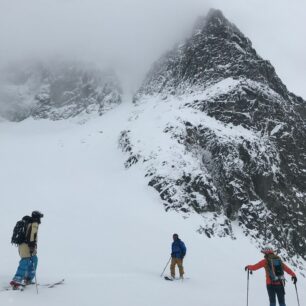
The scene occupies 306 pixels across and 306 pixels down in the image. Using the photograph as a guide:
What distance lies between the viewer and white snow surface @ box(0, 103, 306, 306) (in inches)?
462

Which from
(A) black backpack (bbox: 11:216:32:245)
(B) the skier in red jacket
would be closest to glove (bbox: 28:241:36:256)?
(A) black backpack (bbox: 11:216:32:245)

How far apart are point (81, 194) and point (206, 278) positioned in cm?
1221

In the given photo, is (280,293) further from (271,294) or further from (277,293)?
(271,294)

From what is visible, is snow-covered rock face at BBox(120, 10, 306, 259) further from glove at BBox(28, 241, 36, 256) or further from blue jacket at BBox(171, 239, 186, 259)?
glove at BBox(28, 241, 36, 256)

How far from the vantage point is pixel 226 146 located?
34469 millimetres

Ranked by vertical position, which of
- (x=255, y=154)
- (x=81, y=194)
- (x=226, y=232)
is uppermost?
(x=255, y=154)

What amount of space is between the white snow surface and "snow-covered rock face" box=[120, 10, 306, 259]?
1562mm

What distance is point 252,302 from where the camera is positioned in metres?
14.1

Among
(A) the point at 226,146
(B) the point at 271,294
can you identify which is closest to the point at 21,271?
(B) the point at 271,294

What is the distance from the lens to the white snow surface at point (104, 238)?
462 inches

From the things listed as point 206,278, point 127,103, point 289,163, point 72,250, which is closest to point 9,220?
point 72,250

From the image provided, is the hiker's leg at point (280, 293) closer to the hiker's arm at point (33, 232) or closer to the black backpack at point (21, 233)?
the hiker's arm at point (33, 232)

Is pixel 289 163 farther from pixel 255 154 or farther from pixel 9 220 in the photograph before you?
pixel 9 220

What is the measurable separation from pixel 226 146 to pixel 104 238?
1719cm
